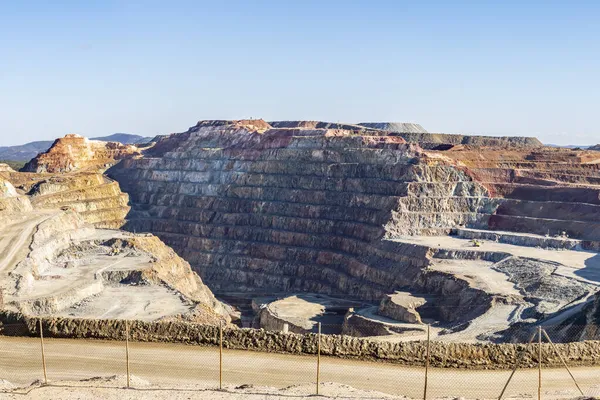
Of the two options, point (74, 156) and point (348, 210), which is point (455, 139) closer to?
point (348, 210)

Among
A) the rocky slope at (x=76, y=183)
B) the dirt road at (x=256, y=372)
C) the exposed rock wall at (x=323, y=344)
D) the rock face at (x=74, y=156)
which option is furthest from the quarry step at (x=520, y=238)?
the rock face at (x=74, y=156)

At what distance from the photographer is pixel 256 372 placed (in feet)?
102

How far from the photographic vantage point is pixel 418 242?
103 m

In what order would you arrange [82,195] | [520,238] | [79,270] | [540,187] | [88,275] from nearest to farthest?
1. [88,275]
2. [79,270]
3. [520,238]
4. [540,187]
5. [82,195]

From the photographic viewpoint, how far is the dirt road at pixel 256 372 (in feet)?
96.7

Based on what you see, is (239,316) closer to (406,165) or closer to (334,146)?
(406,165)

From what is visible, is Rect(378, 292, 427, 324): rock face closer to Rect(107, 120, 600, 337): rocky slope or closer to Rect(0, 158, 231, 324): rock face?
Rect(107, 120, 600, 337): rocky slope

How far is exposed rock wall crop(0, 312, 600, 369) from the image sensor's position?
31.9m

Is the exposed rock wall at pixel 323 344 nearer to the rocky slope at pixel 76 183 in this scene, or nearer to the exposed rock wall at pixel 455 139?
the rocky slope at pixel 76 183

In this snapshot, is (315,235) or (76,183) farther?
(76,183)

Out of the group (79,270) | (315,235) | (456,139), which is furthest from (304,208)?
(456,139)

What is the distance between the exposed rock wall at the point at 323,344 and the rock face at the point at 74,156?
133m

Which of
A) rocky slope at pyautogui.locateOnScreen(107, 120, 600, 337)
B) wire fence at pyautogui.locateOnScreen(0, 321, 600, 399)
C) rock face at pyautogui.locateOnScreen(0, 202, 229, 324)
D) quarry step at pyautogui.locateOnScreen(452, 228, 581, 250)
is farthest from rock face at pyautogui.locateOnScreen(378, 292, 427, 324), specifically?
wire fence at pyautogui.locateOnScreen(0, 321, 600, 399)

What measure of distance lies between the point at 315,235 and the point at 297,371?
9002 centimetres
